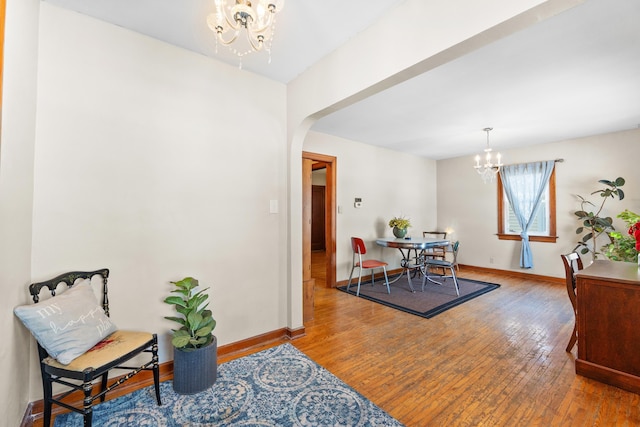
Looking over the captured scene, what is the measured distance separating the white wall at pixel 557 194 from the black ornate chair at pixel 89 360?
20.3 ft

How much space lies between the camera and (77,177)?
1794 mm

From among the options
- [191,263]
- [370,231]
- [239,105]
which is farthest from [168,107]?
[370,231]

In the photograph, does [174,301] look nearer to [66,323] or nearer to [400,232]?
[66,323]

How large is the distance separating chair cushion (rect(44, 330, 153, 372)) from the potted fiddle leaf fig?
217 millimetres

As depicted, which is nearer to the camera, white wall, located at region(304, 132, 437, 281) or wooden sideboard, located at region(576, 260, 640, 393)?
wooden sideboard, located at region(576, 260, 640, 393)

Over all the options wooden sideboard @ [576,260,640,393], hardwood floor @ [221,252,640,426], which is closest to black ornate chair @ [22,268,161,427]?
hardwood floor @ [221,252,640,426]

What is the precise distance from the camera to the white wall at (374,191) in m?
4.68

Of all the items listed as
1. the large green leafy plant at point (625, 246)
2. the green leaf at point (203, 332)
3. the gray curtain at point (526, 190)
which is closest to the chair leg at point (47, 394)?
the green leaf at point (203, 332)

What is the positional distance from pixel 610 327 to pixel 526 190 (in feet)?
12.9

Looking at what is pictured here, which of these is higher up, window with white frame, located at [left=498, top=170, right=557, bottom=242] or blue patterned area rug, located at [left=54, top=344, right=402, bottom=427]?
window with white frame, located at [left=498, top=170, right=557, bottom=242]

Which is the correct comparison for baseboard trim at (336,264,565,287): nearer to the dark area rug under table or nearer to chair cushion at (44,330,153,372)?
the dark area rug under table

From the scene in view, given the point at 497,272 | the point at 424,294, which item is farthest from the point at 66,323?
the point at 497,272

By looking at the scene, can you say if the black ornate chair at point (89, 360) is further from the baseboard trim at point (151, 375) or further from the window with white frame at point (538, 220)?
the window with white frame at point (538, 220)

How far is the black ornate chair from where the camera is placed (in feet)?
4.48
